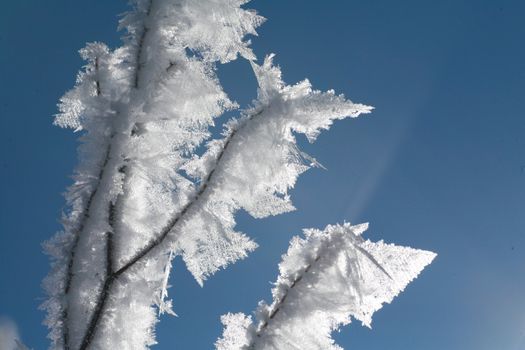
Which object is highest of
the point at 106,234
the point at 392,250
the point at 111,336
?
the point at 392,250

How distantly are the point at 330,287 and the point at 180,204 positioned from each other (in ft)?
2.60

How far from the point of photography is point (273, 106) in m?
1.77

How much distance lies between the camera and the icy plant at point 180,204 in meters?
1.81

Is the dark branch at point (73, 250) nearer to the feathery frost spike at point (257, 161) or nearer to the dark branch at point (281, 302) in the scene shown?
the feathery frost spike at point (257, 161)

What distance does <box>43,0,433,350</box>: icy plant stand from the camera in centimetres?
181

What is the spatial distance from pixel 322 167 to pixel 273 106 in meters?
0.34

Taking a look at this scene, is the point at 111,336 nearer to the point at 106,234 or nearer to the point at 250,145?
the point at 106,234

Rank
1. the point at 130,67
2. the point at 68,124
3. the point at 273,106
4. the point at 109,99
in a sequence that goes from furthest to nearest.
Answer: the point at 68,124 → the point at 130,67 → the point at 109,99 → the point at 273,106

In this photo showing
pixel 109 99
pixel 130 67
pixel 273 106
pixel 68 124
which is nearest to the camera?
pixel 273 106

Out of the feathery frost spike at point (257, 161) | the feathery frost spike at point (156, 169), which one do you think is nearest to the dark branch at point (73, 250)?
the feathery frost spike at point (156, 169)

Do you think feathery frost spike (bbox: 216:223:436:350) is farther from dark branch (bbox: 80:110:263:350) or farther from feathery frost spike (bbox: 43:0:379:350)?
dark branch (bbox: 80:110:263:350)

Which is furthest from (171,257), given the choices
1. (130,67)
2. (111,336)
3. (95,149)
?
(130,67)

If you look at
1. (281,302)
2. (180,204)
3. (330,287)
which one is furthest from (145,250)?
(330,287)

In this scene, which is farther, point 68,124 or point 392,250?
point 68,124
